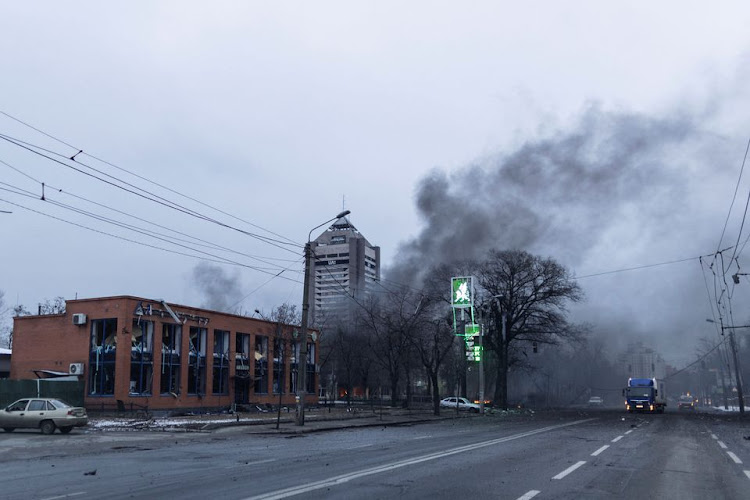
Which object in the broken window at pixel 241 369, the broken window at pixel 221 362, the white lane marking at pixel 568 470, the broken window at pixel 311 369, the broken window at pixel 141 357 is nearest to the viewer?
the white lane marking at pixel 568 470

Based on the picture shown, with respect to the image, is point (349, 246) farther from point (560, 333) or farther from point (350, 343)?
point (560, 333)

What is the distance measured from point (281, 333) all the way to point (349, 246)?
85.0m

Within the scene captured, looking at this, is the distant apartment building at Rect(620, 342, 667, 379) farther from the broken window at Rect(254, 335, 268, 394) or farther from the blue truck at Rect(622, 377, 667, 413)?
the broken window at Rect(254, 335, 268, 394)

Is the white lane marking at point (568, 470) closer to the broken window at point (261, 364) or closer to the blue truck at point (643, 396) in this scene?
the broken window at point (261, 364)

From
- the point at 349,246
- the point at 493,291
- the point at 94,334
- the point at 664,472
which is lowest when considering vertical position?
the point at 664,472

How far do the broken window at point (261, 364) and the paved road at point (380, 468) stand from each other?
29.5 meters

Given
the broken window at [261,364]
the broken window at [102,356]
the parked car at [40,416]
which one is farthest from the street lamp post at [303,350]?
the broken window at [261,364]

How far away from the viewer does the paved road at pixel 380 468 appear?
412 inches

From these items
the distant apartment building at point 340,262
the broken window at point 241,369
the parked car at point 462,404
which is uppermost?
the distant apartment building at point 340,262

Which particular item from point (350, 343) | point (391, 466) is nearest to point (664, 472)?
point (391, 466)

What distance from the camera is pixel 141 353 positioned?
4109 centimetres

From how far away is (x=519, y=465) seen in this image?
14.2m

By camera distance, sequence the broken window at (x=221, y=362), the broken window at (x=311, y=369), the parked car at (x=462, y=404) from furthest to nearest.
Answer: the broken window at (x=311, y=369), the parked car at (x=462, y=404), the broken window at (x=221, y=362)

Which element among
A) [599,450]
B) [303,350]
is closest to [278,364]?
[303,350]
